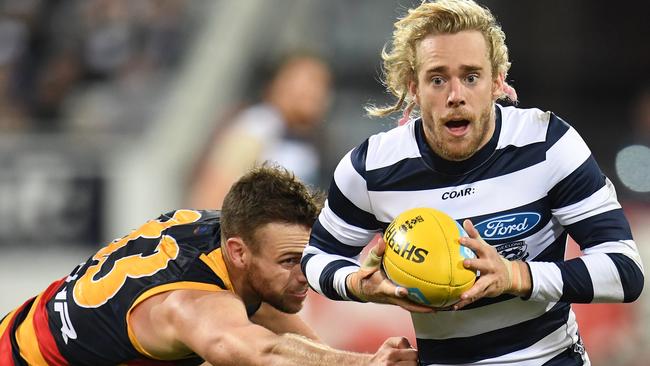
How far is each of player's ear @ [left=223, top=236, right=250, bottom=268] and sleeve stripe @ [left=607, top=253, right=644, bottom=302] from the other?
153 centimetres

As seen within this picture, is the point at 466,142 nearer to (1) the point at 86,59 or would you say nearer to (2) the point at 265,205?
(2) the point at 265,205

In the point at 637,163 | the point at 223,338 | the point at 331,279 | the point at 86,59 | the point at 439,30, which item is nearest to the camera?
the point at 439,30

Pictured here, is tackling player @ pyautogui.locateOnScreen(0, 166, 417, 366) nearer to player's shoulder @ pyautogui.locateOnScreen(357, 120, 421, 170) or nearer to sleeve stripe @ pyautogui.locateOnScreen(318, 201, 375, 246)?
sleeve stripe @ pyautogui.locateOnScreen(318, 201, 375, 246)

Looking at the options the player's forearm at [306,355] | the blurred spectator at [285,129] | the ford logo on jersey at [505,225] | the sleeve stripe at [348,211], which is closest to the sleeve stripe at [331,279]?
the sleeve stripe at [348,211]

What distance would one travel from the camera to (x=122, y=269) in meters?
5.00

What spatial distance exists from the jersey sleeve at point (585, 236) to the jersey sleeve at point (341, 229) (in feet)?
2.15

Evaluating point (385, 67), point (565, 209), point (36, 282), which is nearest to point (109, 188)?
point (36, 282)

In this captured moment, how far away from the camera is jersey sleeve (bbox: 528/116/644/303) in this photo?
4.03 meters

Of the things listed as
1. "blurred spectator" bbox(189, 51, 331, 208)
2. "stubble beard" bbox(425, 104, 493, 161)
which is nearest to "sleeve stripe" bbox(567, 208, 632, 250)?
"stubble beard" bbox(425, 104, 493, 161)

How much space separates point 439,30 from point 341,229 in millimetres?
785

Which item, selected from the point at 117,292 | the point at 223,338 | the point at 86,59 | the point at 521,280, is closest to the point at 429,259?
the point at 521,280

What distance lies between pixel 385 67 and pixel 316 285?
849 mm

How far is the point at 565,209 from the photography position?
13.7ft

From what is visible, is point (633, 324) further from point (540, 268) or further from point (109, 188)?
point (540, 268)
